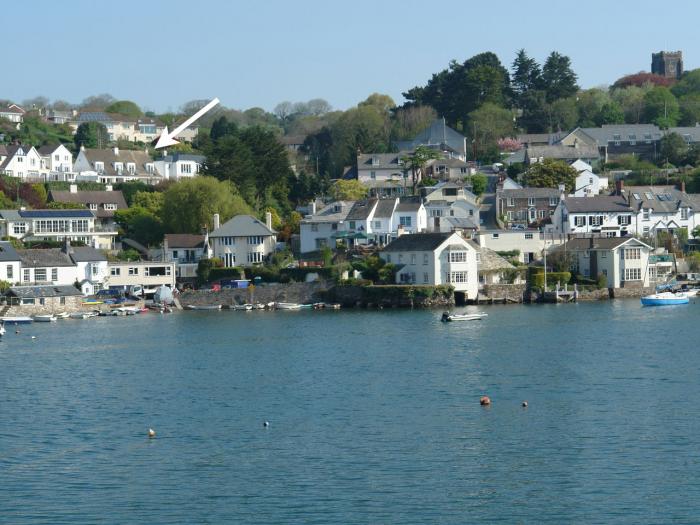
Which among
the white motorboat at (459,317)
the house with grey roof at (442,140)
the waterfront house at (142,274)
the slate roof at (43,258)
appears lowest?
the white motorboat at (459,317)

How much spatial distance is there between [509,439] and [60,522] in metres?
13.1

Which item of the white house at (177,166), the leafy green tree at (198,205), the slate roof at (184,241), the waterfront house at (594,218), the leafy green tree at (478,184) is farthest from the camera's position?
the white house at (177,166)

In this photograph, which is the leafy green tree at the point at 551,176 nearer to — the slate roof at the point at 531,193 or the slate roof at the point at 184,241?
the slate roof at the point at 531,193

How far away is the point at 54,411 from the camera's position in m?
40.3

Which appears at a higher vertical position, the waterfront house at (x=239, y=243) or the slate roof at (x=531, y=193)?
the slate roof at (x=531, y=193)

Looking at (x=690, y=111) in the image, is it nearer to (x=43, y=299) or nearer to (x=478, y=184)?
(x=478, y=184)

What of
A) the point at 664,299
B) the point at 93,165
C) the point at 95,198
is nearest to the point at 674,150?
the point at 664,299

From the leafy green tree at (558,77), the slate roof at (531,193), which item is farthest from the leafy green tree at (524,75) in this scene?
the slate roof at (531,193)

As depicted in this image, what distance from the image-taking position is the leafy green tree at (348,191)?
98062 mm

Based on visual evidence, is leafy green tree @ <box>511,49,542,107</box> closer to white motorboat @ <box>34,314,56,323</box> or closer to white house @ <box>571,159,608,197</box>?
white house @ <box>571,159,608,197</box>

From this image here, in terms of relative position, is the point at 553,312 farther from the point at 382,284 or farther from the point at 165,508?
the point at 165,508

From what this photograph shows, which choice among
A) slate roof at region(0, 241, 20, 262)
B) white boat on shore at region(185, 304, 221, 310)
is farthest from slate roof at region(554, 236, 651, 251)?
slate roof at region(0, 241, 20, 262)

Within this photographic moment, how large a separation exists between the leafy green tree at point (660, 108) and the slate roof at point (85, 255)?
63.3 m

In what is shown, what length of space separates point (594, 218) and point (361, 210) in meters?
16.6
